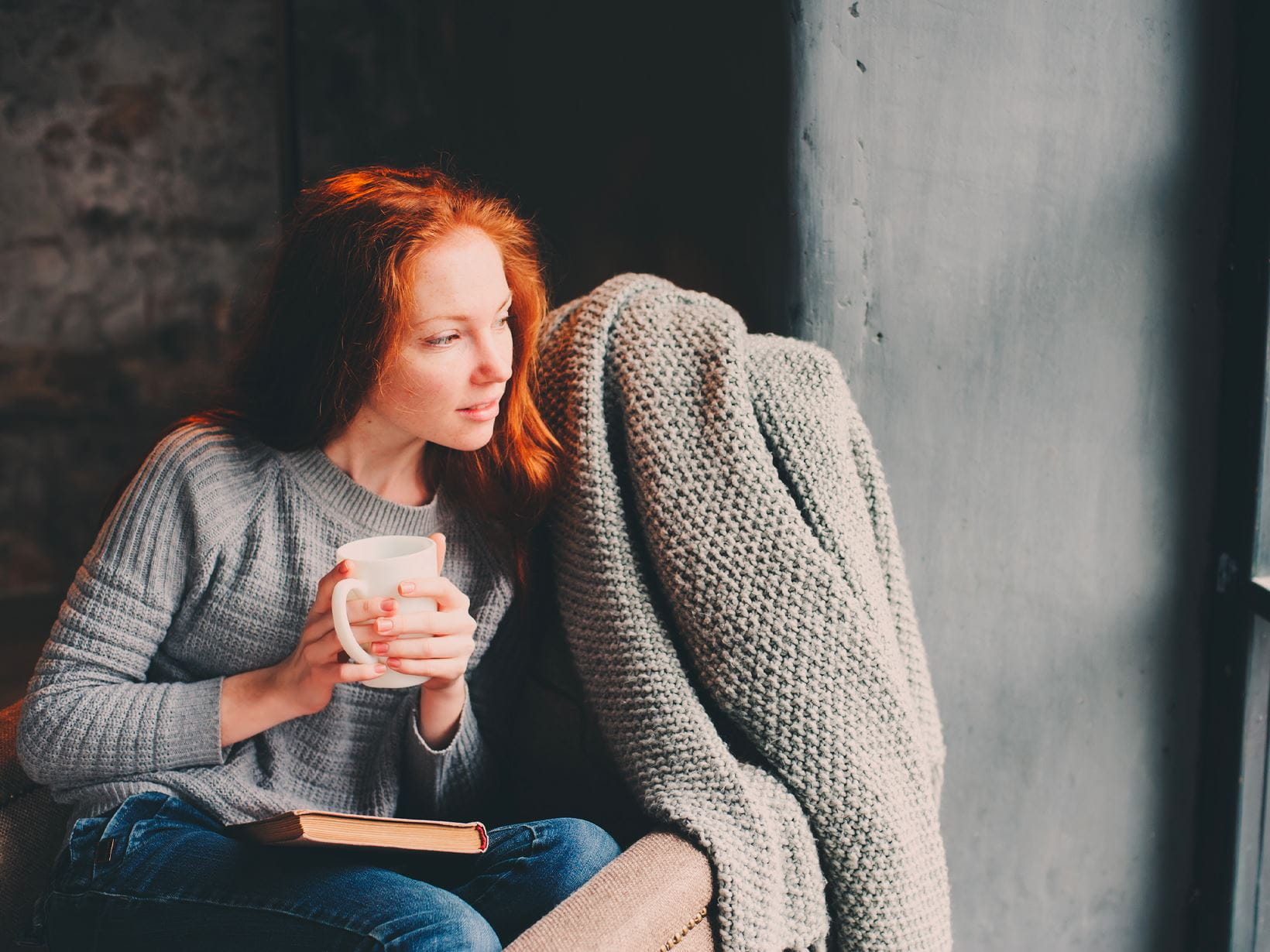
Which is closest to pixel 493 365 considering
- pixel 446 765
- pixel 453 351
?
pixel 453 351

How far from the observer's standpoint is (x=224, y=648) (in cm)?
110

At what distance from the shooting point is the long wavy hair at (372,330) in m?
1.04

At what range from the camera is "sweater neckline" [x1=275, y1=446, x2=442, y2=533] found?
113 cm

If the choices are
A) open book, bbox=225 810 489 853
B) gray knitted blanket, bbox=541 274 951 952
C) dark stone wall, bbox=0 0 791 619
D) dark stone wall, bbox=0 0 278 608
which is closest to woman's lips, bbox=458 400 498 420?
gray knitted blanket, bbox=541 274 951 952

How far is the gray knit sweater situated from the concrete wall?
0.59m

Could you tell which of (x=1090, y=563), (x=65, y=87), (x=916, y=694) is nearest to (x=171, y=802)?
(x=916, y=694)

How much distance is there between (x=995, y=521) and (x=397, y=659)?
0.87 metres

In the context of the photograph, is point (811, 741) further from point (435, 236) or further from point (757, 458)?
point (435, 236)

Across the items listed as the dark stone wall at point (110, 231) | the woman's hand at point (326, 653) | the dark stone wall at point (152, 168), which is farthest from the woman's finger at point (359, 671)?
the dark stone wall at point (110, 231)

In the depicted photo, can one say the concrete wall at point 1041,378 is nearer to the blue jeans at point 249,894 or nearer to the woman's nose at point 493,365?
the woman's nose at point 493,365

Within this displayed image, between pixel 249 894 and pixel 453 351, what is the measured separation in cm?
54

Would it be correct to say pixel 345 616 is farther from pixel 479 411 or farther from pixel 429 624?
pixel 479 411

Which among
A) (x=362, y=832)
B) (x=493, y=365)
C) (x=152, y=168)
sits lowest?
(x=362, y=832)

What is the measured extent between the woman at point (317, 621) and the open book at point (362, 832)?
0.21 feet
